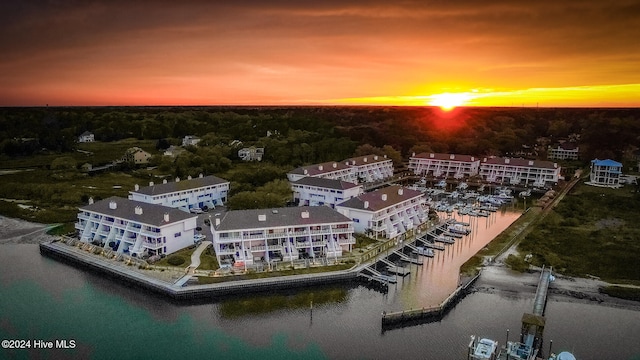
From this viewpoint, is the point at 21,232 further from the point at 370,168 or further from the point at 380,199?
the point at 370,168

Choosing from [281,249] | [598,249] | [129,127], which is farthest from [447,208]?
[129,127]

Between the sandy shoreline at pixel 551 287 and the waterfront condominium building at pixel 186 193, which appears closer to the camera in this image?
the sandy shoreline at pixel 551 287

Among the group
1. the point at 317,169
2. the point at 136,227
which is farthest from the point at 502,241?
the point at 136,227

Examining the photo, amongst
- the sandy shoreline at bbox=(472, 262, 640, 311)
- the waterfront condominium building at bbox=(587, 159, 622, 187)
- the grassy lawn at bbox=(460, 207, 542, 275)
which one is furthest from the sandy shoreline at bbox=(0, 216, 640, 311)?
the waterfront condominium building at bbox=(587, 159, 622, 187)

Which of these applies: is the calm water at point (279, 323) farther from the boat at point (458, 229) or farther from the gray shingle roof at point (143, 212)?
the boat at point (458, 229)

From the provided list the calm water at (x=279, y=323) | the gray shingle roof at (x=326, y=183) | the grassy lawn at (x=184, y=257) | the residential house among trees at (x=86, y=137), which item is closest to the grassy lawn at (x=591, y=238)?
the calm water at (x=279, y=323)

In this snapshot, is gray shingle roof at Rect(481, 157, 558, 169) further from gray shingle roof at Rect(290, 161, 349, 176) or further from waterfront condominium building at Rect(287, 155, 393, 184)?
gray shingle roof at Rect(290, 161, 349, 176)
